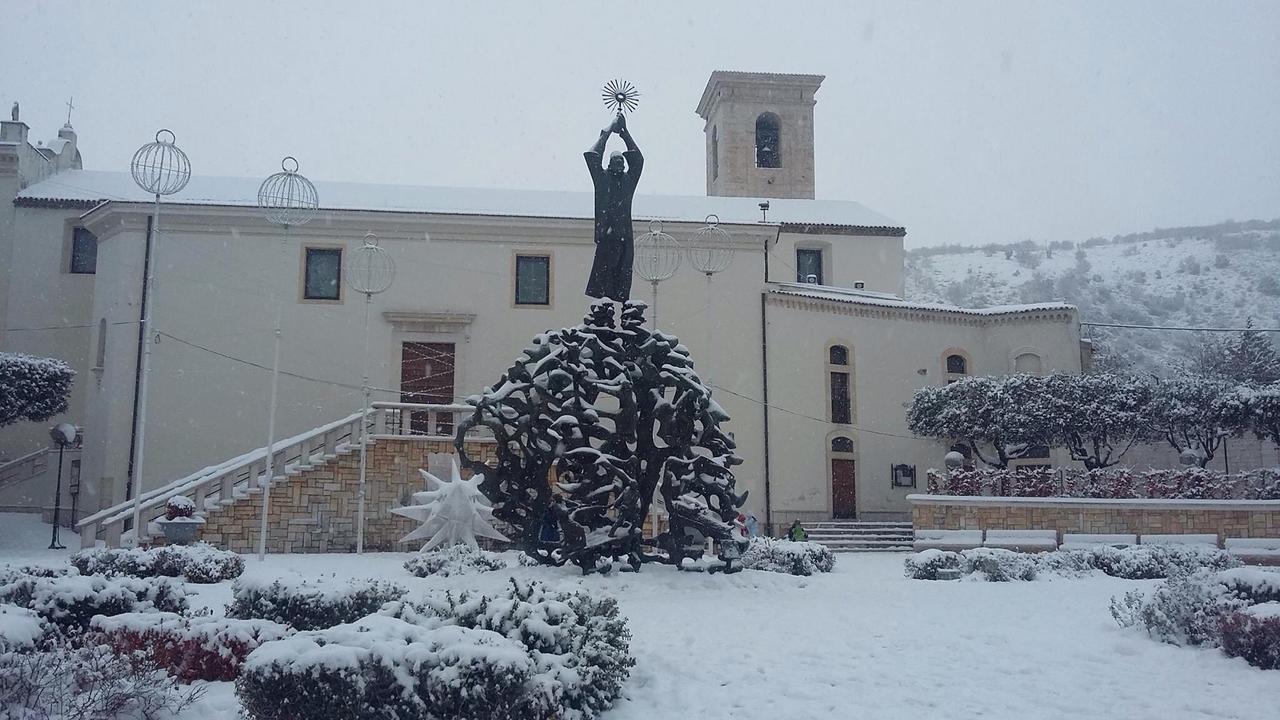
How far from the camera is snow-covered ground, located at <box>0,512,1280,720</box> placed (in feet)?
24.4

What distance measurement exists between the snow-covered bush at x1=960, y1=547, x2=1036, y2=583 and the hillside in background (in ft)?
131

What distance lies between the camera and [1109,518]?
935 inches

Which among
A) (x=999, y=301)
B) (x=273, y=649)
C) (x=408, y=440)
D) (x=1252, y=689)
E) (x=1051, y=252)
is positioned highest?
(x=1051, y=252)

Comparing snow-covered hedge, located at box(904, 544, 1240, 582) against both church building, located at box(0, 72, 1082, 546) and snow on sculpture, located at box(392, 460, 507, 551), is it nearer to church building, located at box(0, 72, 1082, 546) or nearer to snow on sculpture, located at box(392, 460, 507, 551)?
snow on sculpture, located at box(392, 460, 507, 551)

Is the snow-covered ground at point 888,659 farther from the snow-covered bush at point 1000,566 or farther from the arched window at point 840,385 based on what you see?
the arched window at point 840,385

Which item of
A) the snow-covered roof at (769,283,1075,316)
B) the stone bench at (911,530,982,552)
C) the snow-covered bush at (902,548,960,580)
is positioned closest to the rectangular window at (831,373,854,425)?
the snow-covered roof at (769,283,1075,316)

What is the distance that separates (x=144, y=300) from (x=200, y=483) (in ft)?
31.0

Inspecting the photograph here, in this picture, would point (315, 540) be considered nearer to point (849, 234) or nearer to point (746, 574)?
point (746, 574)

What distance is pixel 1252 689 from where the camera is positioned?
312 inches

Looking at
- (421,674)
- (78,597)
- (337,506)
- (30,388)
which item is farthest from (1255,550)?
(30,388)

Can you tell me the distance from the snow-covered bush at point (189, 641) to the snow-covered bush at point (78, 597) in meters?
0.47

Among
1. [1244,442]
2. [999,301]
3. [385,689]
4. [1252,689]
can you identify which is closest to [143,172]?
[385,689]

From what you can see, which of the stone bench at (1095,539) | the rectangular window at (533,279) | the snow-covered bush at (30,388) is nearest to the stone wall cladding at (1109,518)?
the stone bench at (1095,539)

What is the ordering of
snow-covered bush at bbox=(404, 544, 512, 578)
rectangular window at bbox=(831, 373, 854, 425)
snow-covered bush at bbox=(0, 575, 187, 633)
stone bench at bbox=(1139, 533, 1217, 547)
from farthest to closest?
rectangular window at bbox=(831, 373, 854, 425), stone bench at bbox=(1139, 533, 1217, 547), snow-covered bush at bbox=(404, 544, 512, 578), snow-covered bush at bbox=(0, 575, 187, 633)
